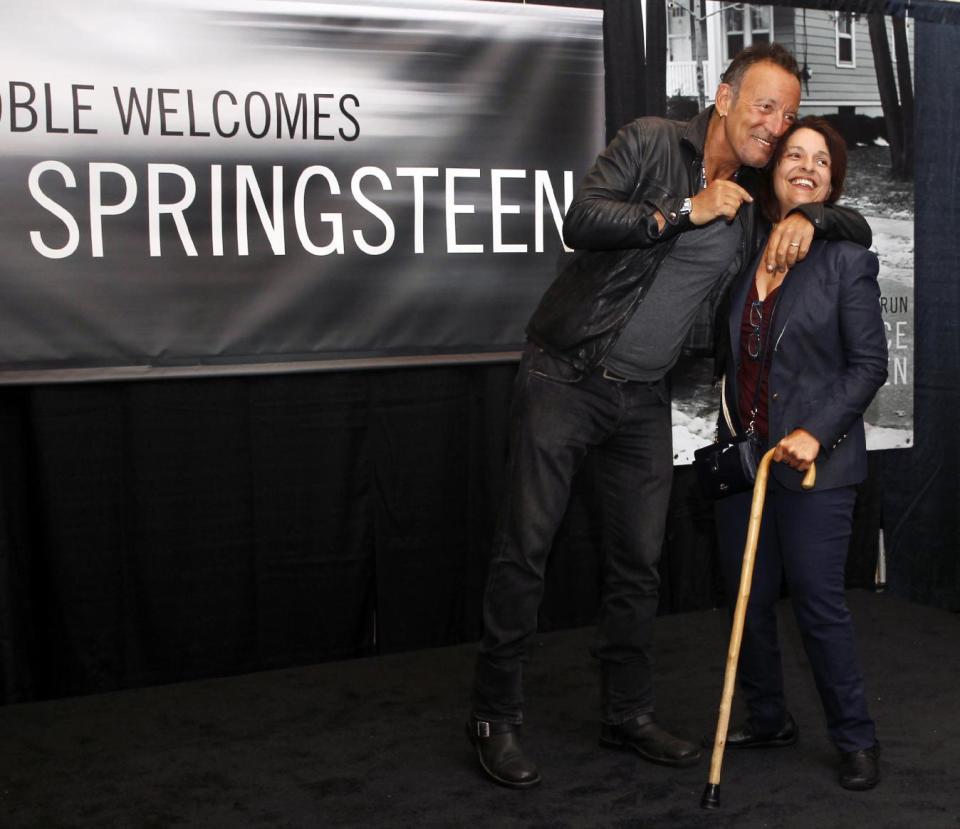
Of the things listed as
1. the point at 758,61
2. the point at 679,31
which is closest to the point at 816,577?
the point at 758,61

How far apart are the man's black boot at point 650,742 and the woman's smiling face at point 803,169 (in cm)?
114

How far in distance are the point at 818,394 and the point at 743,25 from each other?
1.77 m

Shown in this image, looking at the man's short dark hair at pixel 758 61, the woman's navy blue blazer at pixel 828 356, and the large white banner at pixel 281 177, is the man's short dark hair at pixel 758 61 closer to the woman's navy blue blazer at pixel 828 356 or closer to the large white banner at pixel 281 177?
the woman's navy blue blazer at pixel 828 356

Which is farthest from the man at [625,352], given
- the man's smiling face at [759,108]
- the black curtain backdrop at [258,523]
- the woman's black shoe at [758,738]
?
the black curtain backdrop at [258,523]

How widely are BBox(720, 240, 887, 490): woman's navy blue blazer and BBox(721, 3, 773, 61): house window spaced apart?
1.51 m

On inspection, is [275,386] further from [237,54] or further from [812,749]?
[812,749]

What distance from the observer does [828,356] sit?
2.45m

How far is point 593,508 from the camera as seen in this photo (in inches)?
147

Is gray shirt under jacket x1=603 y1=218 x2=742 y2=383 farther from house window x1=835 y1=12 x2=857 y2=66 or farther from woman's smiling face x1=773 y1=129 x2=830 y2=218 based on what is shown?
house window x1=835 y1=12 x2=857 y2=66

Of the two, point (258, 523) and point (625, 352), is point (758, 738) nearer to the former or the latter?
point (625, 352)

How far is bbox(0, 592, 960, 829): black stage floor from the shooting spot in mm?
2413

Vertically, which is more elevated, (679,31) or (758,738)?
(679,31)

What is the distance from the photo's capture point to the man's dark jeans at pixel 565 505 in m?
2.51

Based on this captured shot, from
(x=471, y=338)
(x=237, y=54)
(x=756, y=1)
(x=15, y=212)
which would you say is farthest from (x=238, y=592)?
(x=756, y=1)
